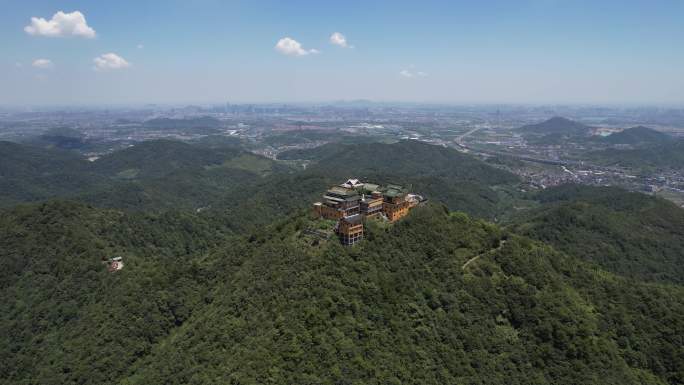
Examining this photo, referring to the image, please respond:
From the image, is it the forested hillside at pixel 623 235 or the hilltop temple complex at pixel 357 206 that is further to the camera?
the forested hillside at pixel 623 235

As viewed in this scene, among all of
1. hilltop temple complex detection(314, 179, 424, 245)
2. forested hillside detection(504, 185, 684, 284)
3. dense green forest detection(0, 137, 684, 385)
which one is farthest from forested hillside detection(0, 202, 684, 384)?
forested hillside detection(504, 185, 684, 284)

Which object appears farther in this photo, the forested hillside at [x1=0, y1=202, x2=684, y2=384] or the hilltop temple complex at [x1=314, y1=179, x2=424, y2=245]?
the hilltop temple complex at [x1=314, y1=179, x2=424, y2=245]

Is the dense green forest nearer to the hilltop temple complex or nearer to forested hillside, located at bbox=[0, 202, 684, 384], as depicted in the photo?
forested hillside, located at bbox=[0, 202, 684, 384]

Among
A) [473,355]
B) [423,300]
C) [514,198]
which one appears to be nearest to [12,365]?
[423,300]

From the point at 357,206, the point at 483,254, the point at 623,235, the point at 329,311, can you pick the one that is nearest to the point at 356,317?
the point at 329,311

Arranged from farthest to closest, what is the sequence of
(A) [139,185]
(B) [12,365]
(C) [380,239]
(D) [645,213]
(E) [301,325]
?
1. (A) [139,185]
2. (D) [645,213]
3. (B) [12,365]
4. (C) [380,239]
5. (E) [301,325]

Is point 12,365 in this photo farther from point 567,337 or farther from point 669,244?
point 669,244

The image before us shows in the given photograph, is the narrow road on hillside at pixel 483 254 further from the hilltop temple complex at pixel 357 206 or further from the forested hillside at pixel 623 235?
the forested hillside at pixel 623 235

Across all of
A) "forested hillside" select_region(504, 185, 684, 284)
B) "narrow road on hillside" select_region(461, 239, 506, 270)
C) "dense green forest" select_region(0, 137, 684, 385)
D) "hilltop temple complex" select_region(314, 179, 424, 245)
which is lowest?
"forested hillside" select_region(504, 185, 684, 284)

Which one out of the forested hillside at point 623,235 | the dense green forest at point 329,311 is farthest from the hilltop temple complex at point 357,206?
the forested hillside at point 623,235
